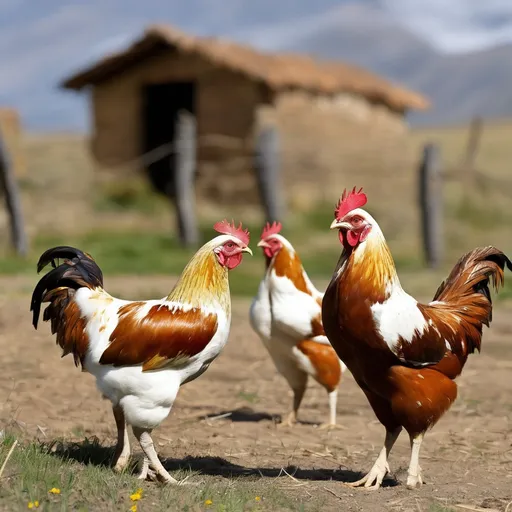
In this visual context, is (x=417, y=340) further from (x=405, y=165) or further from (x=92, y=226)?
(x=405, y=165)

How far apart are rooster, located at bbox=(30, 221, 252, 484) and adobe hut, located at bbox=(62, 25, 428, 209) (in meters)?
13.5

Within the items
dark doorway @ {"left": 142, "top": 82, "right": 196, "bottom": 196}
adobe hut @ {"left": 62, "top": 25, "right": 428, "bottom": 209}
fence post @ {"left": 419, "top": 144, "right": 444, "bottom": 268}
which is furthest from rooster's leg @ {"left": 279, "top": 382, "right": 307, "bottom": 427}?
dark doorway @ {"left": 142, "top": 82, "right": 196, "bottom": 196}

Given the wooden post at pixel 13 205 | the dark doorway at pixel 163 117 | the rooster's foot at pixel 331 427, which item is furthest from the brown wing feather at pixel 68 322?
the dark doorway at pixel 163 117

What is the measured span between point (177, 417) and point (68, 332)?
6.21 feet

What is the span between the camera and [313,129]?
1884 cm

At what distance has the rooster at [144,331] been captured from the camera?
4.25 m

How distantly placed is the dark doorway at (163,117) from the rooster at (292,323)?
1686 centimetres

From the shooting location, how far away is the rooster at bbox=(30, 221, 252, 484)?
4.25 m

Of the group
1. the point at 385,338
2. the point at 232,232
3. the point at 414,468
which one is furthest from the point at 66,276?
the point at 414,468

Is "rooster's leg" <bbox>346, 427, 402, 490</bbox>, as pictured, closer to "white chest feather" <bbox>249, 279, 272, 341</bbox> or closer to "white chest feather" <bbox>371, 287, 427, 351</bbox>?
"white chest feather" <bbox>371, 287, 427, 351</bbox>

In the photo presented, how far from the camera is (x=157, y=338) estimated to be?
4254mm

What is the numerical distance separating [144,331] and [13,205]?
10.4 m

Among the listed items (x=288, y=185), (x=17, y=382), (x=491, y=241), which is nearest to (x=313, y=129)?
(x=288, y=185)

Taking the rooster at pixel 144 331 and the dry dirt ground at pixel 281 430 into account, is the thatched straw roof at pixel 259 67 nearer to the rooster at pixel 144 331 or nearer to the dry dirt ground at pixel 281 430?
the dry dirt ground at pixel 281 430
